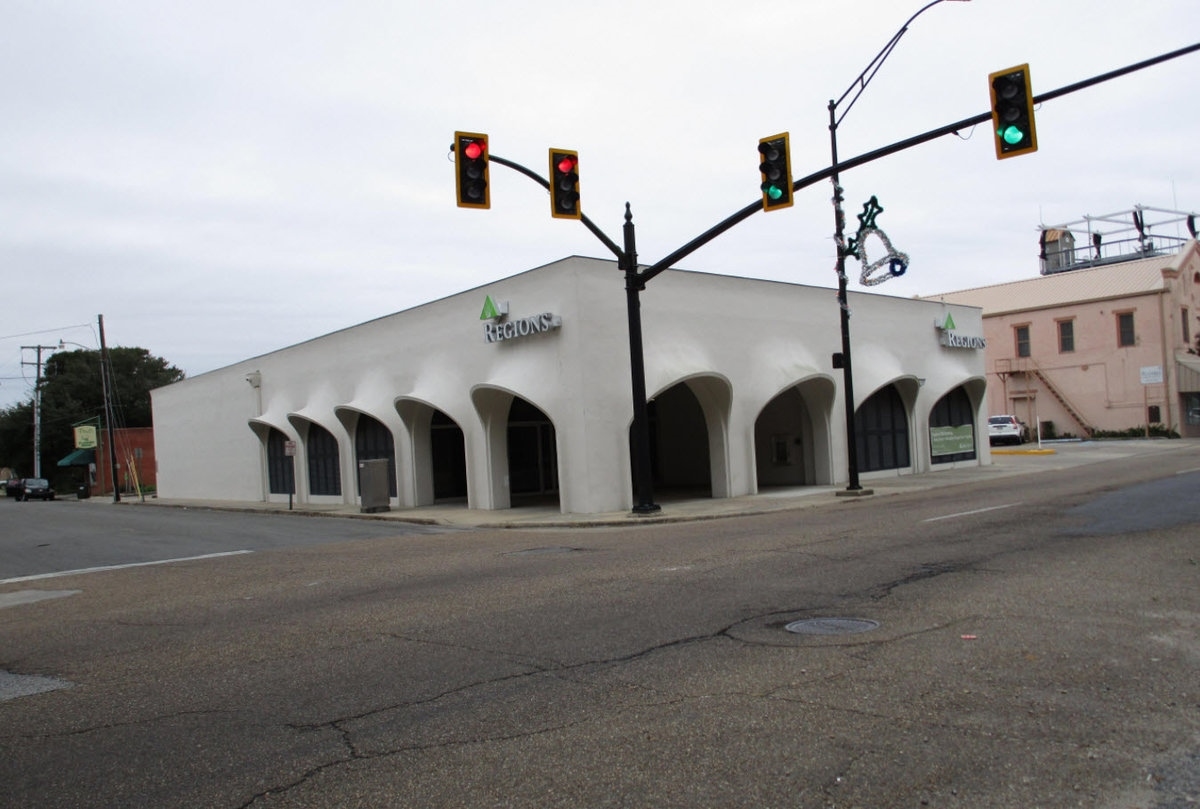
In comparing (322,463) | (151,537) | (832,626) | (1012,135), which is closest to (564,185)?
(1012,135)

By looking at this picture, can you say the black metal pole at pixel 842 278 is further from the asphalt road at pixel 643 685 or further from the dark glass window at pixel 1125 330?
the dark glass window at pixel 1125 330

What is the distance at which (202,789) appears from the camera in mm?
4824

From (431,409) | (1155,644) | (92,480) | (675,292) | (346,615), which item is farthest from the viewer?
(92,480)

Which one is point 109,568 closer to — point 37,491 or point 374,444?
point 374,444

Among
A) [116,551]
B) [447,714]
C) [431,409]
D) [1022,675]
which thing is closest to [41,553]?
[116,551]

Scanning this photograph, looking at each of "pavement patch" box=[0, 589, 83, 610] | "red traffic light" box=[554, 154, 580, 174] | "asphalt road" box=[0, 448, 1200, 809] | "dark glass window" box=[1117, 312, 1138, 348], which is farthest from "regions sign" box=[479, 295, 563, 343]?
"dark glass window" box=[1117, 312, 1138, 348]

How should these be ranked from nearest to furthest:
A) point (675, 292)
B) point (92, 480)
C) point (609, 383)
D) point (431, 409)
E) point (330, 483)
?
point (609, 383) < point (675, 292) < point (431, 409) < point (330, 483) < point (92, 480)

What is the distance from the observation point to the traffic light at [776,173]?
15250 mm

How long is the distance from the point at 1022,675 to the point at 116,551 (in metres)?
17.5

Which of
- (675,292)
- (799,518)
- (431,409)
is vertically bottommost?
(799,518)

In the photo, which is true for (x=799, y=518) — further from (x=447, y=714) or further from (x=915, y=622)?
(x=447, y=714)

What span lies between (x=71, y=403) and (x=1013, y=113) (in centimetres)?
8243

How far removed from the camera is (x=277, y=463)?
1497 inches

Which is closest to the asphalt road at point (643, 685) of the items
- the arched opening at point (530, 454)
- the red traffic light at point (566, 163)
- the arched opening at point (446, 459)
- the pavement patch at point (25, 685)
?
the pavement patch at point (25, 685)
